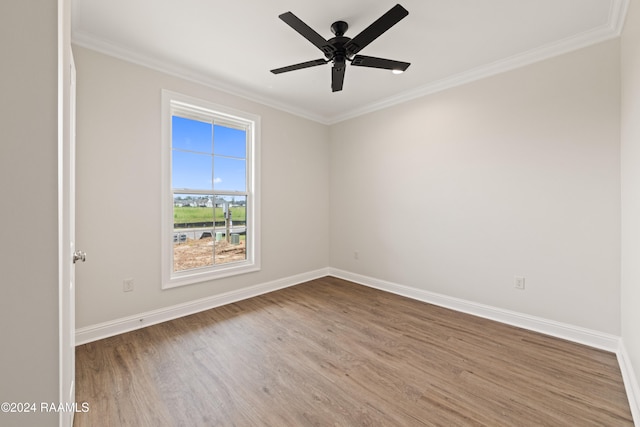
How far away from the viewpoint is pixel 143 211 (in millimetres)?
2646

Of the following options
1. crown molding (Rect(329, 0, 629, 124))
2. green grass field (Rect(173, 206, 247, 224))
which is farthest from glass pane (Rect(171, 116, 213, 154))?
crown molding (Rect(329, 0, 629, 124))

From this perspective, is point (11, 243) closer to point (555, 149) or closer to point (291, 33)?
point (291, 33)

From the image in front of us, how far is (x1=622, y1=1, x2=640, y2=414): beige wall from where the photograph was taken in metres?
1.61

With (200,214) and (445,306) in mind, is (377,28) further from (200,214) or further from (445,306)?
(445,306)

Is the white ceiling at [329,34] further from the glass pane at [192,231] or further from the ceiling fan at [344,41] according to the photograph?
the glass pane at [192,231]

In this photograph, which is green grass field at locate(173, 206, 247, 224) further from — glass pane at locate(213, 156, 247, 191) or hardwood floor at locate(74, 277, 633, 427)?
hardwood floor at locate(74, 277, 633, 427)

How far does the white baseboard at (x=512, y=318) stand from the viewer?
2.23 meters

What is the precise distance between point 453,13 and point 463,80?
1.11 meters

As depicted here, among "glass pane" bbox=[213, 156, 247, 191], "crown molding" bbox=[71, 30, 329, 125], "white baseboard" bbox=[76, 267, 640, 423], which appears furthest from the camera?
"glass pane" bbox=[213, 156, 247, 191]

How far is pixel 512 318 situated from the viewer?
2668mm

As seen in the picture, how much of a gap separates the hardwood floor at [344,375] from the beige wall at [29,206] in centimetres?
105

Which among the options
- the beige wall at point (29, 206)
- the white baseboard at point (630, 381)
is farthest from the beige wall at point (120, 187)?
the white baseboard at point (630, 381)

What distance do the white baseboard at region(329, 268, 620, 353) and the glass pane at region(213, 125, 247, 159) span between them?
2.62 metres

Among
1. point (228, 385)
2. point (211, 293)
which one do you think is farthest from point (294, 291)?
point (228, 385)
